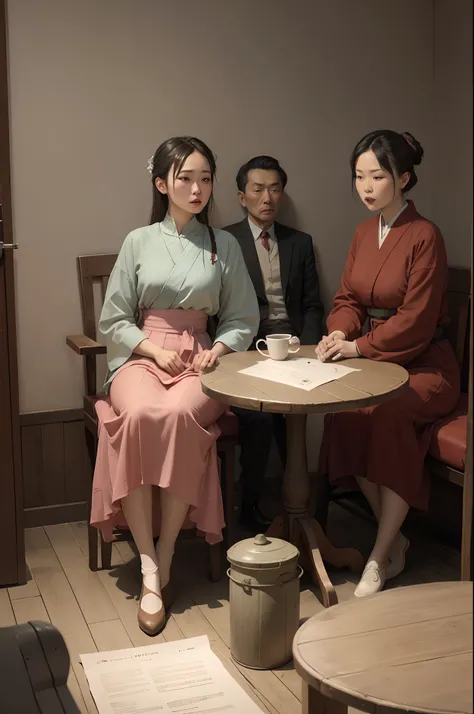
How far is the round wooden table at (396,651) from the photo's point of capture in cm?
156

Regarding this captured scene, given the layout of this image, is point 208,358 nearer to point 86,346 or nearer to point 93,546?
point 86,346

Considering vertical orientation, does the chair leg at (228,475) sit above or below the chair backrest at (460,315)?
below

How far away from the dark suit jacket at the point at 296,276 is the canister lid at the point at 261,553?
3.81 ft

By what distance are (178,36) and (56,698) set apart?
8.39ft

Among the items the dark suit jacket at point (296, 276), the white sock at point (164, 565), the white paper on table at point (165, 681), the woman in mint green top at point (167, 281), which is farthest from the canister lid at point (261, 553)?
the dark suit jacket at point (296, 276)

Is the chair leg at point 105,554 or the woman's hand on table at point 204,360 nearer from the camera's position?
the woman's hand on table at point 204,360

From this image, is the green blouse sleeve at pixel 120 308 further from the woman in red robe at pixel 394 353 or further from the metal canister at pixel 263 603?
the metal canister at pixel 263 603

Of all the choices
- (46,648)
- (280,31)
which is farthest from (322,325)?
(46,648)

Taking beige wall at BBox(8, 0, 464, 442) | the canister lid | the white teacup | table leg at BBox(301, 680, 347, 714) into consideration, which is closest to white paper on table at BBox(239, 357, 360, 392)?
the white teacup

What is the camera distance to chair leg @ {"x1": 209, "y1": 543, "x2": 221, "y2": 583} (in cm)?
324

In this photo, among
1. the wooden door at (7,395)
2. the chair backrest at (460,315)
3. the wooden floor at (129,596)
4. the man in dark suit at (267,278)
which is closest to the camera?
the wooden floor at (129,596)

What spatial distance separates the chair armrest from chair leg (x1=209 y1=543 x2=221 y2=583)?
2.56 feet

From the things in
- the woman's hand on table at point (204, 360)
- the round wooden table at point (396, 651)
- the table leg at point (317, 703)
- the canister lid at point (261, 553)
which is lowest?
the table leg at point (317, 703)

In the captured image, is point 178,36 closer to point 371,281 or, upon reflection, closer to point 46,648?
point 371,281
